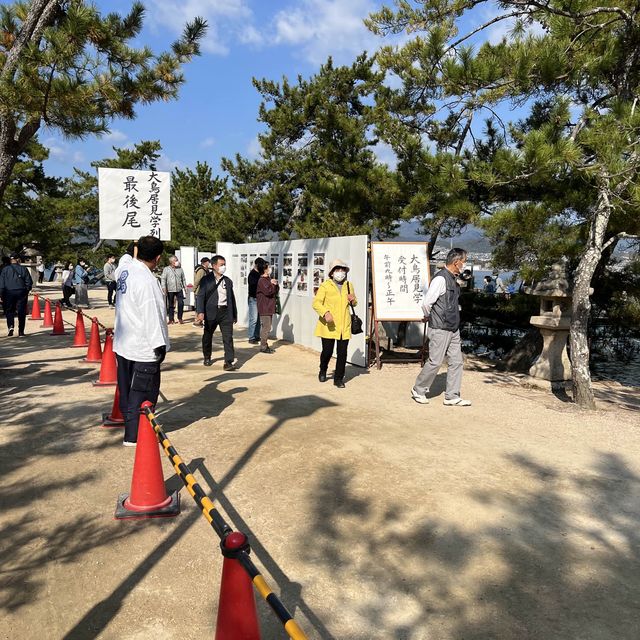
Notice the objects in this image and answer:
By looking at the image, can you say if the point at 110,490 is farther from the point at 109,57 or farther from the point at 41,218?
the point at 41,218

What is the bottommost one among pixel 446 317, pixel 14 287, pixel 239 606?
pixel 239 606

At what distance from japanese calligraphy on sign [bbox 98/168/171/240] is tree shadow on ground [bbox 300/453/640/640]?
4.80m

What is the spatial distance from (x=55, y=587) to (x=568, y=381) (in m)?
7.61

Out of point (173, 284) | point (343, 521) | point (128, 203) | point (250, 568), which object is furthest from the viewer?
point (173, 284)

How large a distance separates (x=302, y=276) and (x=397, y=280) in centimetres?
253

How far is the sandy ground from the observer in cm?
253

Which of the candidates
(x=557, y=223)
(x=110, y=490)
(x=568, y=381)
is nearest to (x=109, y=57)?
(x=110, y=490)

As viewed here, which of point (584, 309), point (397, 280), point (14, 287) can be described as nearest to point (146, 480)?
point (584, 309)

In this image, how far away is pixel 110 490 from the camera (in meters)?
3.81

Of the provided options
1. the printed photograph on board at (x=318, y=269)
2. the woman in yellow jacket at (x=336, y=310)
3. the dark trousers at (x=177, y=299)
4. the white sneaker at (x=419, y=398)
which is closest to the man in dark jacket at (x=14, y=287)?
the dark trousers at (x=177, y=299)

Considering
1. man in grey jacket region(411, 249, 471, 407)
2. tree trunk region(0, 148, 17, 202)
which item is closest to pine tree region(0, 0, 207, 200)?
tree trunk region(0, 148, 17, 202)

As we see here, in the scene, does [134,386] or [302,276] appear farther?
[302,276]

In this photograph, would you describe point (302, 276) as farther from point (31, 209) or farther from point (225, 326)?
point (31, 209)

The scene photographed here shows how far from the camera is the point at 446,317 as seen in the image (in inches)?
241
